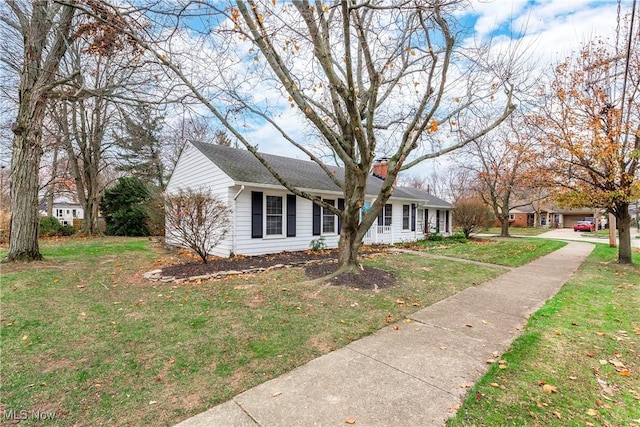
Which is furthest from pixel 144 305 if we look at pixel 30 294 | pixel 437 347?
pixel 437 347

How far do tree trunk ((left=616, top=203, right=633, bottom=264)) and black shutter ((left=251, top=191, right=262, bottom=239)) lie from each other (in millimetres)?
11430

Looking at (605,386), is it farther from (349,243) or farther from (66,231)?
(66,231)

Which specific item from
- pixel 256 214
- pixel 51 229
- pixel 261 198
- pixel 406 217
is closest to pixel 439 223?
pixel 406 217

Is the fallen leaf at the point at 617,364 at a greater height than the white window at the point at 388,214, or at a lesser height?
lesser

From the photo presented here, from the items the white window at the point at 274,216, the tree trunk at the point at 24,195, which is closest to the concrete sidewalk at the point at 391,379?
the white window at the point at 274,216

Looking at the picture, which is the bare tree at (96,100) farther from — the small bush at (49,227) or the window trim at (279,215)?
the window trim at (279,215)

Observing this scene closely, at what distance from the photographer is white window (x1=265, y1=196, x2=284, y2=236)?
1026cm

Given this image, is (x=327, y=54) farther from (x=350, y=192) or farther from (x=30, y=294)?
(x=30, y=294)

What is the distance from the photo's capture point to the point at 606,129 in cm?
874

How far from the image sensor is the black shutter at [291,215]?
1059cm

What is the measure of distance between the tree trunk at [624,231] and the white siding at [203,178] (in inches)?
485

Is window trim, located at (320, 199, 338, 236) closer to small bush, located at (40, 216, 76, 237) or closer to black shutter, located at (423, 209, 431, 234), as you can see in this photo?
black shutter, located at (423, 209, 431, 234)

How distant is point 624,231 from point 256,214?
39.5 feet

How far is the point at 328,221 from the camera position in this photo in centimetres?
1223
